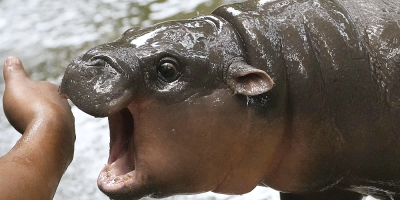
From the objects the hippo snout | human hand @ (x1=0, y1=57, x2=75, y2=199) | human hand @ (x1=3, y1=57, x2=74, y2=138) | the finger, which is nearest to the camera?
the hippo snout

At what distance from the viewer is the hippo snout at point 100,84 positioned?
964 millimetres

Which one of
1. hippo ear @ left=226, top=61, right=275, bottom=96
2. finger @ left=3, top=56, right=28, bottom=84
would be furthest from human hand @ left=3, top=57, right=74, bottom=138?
hippo ear @ left=226, top=61, right=275, bottom=96

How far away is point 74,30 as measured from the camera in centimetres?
318

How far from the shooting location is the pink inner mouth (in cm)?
105

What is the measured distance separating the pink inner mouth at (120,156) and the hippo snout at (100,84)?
0.45 feet

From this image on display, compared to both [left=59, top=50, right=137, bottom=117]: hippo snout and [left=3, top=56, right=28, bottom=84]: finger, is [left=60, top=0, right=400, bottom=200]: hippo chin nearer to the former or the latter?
[left=59, top=50, right=137, bottom=117]: hippo snout

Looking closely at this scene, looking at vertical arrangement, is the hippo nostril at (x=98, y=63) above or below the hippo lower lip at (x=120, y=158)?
above

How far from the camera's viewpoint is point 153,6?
335 cm

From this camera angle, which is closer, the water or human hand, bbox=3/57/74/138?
human hand, bbox=3/57/74/138

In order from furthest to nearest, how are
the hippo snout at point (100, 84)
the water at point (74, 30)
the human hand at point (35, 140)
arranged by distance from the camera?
the water at point (74, 30), the human hand at point (35, 140), the hippo snout at point (100, 84)

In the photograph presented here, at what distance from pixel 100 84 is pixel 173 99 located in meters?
0.14

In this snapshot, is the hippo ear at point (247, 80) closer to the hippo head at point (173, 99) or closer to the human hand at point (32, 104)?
the hippo head at point (173, 99)

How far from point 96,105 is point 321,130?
0.49 metres

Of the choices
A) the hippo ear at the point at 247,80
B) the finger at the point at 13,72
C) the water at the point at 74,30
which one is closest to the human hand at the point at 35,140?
the finger at the point at 13,72
